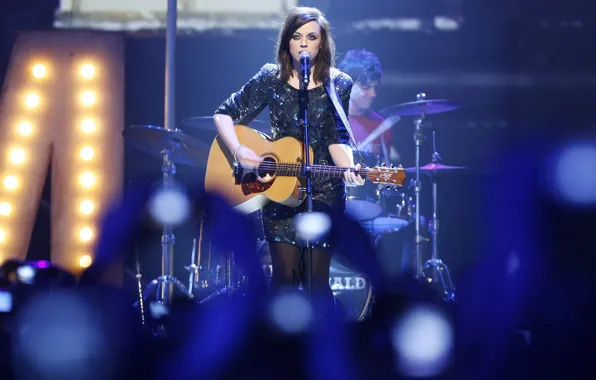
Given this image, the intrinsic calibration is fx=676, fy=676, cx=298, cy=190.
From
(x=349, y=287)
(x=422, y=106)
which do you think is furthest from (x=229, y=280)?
(x=422, y=106)

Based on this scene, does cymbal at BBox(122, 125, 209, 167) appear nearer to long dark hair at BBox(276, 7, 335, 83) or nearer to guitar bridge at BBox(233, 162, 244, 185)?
guitar bridge at BBox(233, 162, 244, 185)

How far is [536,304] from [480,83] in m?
2.61

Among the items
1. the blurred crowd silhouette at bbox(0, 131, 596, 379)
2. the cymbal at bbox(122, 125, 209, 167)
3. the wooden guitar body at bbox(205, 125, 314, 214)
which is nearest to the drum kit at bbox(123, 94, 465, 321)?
the cymbal at bbox(122, 125, 209, 167)

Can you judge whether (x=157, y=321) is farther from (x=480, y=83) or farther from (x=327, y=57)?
(x=480, y=83)

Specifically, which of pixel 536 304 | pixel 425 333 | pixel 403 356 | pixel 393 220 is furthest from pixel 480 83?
pixel 403 356

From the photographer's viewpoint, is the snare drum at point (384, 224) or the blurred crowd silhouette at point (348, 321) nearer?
the blurred crowd silhouette at point (348, 321)

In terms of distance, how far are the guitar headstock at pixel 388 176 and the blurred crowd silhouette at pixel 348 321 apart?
1.07ft

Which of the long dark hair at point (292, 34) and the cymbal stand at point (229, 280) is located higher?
the long dark hair at point (292, 34)

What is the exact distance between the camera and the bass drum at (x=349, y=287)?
16.8 ft

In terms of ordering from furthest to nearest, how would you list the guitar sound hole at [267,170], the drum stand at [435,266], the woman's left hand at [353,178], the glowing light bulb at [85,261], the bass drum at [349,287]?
the glowing light bulb at [85,261] < the drum stand at [435,266] < the bass drum at [349,287] < the guitar sound hole at [267,170] < the woman's left hand at [353,178]

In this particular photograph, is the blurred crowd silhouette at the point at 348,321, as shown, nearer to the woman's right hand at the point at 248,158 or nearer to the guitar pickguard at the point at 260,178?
the guitar pickguard at the point at 260,178

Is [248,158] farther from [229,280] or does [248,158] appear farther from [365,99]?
[365,99]

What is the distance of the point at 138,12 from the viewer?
21.3 feet

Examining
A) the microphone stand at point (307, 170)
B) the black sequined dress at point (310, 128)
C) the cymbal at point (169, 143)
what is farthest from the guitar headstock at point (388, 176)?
the cymbal at point (169, 143)
